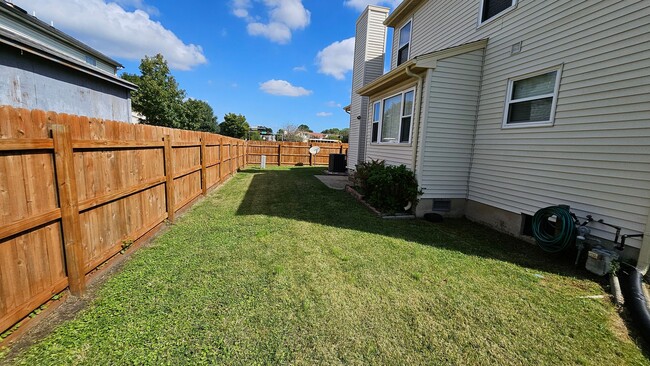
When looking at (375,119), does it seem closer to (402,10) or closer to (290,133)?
(402,10)

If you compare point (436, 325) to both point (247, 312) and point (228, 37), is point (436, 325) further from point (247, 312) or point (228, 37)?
point (228, 37)

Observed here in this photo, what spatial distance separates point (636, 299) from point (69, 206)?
5.71 m

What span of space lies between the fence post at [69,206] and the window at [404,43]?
9.56m

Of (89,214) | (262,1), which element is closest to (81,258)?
(89,214)

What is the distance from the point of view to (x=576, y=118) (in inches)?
162

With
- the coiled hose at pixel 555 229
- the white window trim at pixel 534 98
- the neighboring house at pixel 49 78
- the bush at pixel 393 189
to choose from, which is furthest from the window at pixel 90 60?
the coiled hose at pixel 555 229

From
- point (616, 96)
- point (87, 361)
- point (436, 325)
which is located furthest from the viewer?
point (616, 96)

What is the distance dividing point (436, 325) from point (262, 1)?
43.6ft

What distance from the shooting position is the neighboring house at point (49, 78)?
616cm

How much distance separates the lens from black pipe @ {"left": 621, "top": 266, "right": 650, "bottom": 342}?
2.46m

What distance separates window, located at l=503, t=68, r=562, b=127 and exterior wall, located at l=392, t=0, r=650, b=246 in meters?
0.13

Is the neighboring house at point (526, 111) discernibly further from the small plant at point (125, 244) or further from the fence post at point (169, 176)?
the small plant at point (125, 244)

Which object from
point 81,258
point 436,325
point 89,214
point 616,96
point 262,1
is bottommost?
point 436,325

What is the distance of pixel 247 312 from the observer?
252cm
